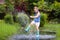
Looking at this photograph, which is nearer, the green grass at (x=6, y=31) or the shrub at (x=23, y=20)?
the green grass at (x=6, y=31)

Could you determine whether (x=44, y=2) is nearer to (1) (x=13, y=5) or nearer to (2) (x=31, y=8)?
(2) (x=31, y=8)

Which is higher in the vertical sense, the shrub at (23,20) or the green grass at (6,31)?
the green grass at (6,31)

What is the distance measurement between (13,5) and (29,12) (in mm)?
1911

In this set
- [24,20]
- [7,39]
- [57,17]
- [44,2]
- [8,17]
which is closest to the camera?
[7,39]

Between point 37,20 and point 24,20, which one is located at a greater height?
point 37,20

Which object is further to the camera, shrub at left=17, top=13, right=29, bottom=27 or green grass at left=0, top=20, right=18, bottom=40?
shrub at left=17, top=13, right=29, bottom=27

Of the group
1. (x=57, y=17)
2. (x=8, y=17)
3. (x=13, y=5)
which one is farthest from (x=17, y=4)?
(x=8, y=17)

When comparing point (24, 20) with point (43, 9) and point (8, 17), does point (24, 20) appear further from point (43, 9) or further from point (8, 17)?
point (43, 9)

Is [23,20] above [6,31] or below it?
below

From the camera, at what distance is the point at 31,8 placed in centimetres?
2591

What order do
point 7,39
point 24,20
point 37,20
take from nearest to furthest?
point 7,39 < point 37,20 < point 24,20

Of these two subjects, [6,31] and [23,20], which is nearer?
[6,31]

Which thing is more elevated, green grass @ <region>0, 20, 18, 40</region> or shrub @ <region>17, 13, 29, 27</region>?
green grass @ <region>0, 20, 18, 40</region>

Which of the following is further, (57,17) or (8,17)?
(57,17)
